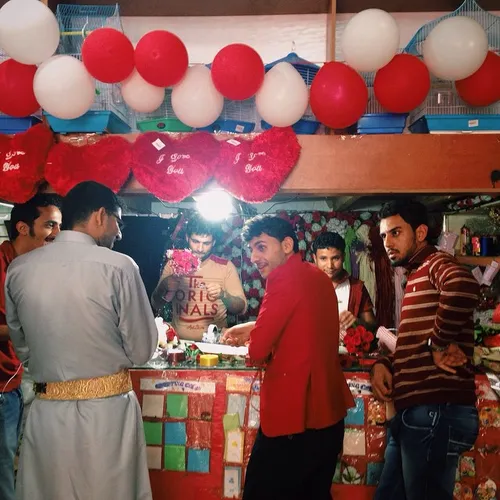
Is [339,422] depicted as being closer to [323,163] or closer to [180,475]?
[180,475]

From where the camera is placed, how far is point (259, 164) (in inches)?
113

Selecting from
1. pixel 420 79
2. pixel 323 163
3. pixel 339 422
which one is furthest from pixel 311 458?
pixel 420 79

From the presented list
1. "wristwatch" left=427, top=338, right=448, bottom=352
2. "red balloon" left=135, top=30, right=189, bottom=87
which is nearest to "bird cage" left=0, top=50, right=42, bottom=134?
"red balloon" left=135, top=30, right=189, bottom=87

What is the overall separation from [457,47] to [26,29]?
2278 millimetres

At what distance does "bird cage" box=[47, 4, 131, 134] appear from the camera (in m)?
2.99

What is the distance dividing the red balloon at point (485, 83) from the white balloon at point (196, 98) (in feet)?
4.66

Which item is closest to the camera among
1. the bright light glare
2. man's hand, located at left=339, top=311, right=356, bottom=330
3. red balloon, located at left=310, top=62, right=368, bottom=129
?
red balloon, located at left=310, top=62, right=368, bottom=129

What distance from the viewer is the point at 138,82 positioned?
9.27ft

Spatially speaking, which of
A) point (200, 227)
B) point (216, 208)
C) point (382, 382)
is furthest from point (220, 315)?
point (382, 382)

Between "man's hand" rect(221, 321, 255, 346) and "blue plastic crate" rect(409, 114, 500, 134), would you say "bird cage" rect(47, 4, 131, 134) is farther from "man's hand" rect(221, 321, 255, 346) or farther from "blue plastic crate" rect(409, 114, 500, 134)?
"blue plastic crate" rect(409, 114, 500, 134)

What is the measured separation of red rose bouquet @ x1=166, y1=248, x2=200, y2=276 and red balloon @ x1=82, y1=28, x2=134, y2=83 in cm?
181

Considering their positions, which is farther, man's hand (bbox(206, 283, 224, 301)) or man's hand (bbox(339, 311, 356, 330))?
man's hand (bbox(206, 283, 224, 301))

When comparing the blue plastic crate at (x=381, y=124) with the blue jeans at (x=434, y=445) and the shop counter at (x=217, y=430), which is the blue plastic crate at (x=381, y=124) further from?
the blue jeans at (x=434, y=445)

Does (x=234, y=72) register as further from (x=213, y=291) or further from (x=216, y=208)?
(x=213, y=291)
